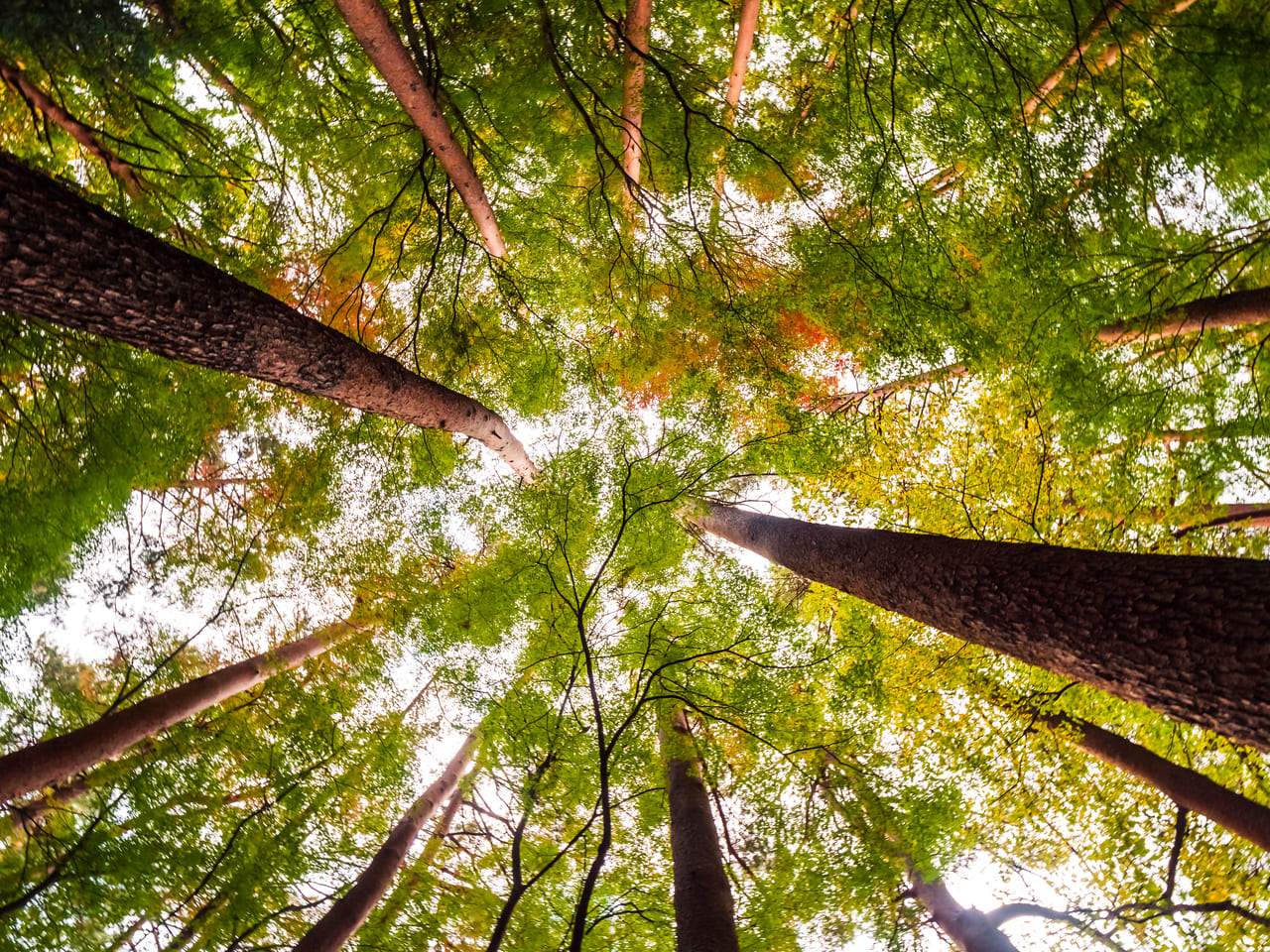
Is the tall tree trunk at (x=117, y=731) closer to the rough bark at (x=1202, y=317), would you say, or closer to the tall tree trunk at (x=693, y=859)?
the tall tree trunk at (x=693, y=859)

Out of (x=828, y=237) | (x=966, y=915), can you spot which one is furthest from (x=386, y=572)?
(x=966, y=915)

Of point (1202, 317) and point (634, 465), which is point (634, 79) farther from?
point (1202, 317)

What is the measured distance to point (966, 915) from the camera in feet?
18.5

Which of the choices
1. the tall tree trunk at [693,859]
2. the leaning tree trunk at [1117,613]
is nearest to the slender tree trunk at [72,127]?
the leaning tree trunk at [1117,613]

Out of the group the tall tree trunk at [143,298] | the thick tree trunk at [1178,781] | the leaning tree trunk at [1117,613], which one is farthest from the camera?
the thick tree trunk at [1178,781]

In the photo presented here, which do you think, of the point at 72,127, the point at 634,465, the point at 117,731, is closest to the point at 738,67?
the point at 634,465

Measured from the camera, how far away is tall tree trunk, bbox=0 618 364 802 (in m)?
3.90

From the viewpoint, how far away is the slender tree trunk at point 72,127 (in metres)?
3.59

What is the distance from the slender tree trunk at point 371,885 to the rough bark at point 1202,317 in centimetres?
774

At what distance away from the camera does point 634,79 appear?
189 inches

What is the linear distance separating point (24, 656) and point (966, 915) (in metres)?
9.41

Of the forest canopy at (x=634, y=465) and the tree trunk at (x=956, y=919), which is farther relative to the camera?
the tree trunk at (x=956, y=919)

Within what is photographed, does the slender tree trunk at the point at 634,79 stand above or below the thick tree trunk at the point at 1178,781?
above

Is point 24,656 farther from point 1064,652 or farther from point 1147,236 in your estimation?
point 1147,236
